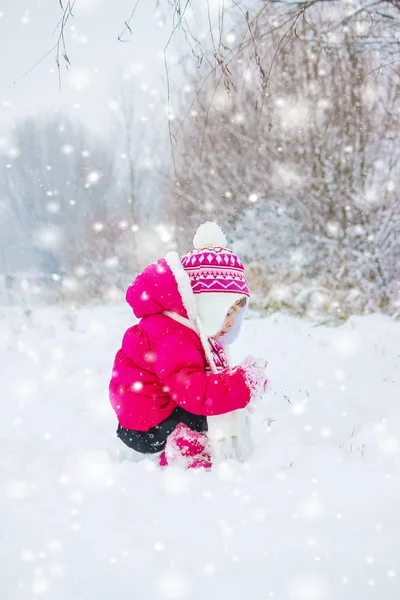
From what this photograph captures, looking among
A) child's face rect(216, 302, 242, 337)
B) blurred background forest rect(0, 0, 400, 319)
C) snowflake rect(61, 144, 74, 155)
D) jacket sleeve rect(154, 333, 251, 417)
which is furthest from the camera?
snowflake rect(61, 144, 74, 155)

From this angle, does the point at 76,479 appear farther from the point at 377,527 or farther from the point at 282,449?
the point at 377,527

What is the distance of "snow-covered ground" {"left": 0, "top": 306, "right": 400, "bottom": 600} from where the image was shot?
1627 mm

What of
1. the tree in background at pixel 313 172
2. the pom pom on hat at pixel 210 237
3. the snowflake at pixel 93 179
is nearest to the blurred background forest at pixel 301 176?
the tree in background at pixel 313 172

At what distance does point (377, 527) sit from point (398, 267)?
753cm

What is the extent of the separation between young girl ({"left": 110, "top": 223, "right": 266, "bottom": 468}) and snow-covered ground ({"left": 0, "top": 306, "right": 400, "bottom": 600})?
0.21m

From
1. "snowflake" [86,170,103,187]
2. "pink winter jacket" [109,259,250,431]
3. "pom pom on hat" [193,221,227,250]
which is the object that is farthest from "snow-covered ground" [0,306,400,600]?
"snowflake" [86,170,103,187]

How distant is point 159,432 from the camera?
268 cm

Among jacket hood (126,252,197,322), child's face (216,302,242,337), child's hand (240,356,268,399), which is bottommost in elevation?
child's hand (240,356,268,399)

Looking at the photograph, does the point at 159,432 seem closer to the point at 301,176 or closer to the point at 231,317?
the point at 231,317

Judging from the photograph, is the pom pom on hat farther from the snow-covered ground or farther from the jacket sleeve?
the snow-covered ground

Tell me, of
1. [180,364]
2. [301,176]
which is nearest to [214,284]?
[180,364]

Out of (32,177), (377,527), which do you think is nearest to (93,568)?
(377,527)

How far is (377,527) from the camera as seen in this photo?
1.86 m

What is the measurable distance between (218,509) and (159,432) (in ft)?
2.36
